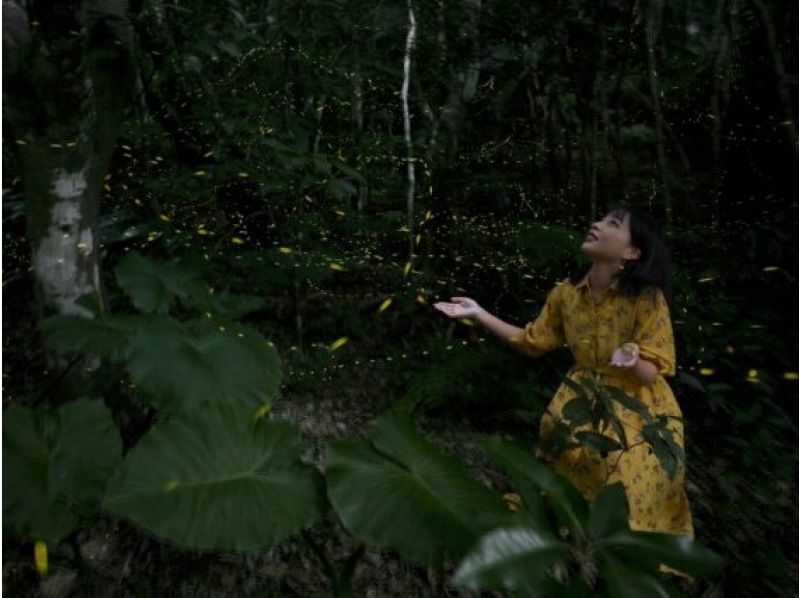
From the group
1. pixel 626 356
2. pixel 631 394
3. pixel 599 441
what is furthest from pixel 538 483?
pixel 631 394

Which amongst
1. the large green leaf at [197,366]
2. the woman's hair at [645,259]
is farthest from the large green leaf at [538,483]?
the woman's hair at [645,259]

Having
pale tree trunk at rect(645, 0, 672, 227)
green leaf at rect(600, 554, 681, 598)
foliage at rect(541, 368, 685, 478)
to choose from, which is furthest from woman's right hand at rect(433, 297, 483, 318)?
pale tree trunk at rect(645, 0, 672, 227)

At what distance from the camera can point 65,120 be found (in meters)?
2.14

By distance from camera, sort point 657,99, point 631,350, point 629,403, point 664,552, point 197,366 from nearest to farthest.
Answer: point 664,552, point 197,366, point 629,403, point 631,350, point 657,99

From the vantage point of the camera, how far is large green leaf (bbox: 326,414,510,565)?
47.4 inches

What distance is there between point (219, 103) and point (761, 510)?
3.44 meters

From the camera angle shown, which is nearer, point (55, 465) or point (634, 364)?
point (55, 465)

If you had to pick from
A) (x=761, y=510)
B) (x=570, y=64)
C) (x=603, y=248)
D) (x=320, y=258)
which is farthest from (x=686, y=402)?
(x=570, y=64)

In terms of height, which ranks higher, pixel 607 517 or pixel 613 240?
pixel 613 240

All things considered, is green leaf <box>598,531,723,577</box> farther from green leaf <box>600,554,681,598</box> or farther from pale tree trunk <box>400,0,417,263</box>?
pale tree trunk <box>400,0,417,263</box>

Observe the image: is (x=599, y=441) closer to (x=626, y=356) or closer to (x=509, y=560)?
(x=626, y=356)

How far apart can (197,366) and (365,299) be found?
8.54 feet

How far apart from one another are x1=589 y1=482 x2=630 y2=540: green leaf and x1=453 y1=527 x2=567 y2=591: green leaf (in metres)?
0.16

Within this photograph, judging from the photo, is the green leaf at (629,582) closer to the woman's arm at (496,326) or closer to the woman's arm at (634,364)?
the woman's arm at (634,364)
